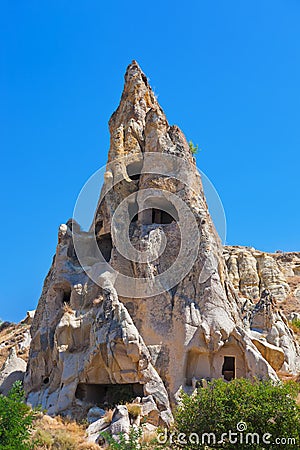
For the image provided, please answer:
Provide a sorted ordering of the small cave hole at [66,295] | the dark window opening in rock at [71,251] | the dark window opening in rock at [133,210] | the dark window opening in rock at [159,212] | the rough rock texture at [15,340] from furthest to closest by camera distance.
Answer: the rough rock texture at [15,340] → the dark window opening in rock at [133,210] → the dark window opening in rock at [71,251] → the dark window opening in rock at [159,212] → the small cave hole at [66,295]

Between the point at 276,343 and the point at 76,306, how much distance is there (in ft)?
31.3

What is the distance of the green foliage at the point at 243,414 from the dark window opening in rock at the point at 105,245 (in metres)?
10.9

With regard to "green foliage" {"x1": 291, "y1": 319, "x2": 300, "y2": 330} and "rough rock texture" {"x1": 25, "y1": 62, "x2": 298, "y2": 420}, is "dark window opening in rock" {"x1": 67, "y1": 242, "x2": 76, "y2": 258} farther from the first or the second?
"green foliage" {"x1": 291, "y1": 319, "x2": 300, "y2": 330}

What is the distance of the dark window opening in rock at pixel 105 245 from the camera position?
80.2ft

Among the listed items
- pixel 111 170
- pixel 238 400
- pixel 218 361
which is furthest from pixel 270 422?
pixel 111 170

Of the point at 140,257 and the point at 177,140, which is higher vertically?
the point at 177,140

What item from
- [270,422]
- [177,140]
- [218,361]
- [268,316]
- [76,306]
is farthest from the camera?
[268,316]

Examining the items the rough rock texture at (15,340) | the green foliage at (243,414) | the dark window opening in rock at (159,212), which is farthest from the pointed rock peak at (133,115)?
the green foliage at (243,414)

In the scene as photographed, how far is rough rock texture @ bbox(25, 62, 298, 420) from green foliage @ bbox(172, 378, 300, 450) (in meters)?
4.04

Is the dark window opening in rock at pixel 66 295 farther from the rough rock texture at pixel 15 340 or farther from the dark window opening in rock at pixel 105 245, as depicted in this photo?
the rough rock texture at pixel 15 340

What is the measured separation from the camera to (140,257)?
877 inches

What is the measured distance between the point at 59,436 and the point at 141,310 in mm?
6459

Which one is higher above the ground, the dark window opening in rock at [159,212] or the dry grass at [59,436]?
the dark window opening in rock at [159,212]

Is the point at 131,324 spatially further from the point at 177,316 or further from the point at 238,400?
the point at 238,400
